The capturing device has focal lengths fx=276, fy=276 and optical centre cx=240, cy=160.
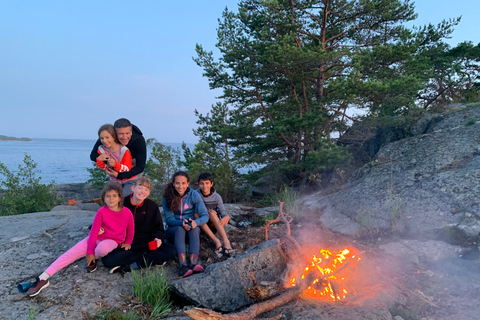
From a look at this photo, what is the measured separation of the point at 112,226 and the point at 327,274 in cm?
288

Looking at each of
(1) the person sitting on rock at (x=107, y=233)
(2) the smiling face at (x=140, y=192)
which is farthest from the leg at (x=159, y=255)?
(2) the smiling face at (x=140, y=192)

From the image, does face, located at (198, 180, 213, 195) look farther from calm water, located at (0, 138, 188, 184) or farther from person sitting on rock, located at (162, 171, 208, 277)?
calm water, located at (0, 138, 188, 184)

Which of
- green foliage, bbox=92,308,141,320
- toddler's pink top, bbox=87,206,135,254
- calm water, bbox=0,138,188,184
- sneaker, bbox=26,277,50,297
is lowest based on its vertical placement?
calm water, bbox=0,138,188,184

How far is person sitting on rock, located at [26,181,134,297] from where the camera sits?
12.2 ft

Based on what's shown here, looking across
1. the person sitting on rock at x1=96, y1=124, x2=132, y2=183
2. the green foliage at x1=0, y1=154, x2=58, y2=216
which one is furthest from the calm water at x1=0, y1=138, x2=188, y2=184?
the person sitting on rock at x1=96, y1=124, x2=132, y2=183

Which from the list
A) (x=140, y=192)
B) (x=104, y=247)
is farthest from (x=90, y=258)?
(x=140, y=192)

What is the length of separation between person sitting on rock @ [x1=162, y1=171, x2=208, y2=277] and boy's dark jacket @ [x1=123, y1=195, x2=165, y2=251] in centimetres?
23

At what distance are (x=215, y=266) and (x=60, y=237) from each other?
3.09m

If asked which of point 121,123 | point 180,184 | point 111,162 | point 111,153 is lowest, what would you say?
point 180,184

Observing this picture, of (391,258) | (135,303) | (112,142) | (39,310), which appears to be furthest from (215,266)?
(391,258)

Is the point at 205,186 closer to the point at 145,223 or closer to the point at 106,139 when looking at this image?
the point at 145,223

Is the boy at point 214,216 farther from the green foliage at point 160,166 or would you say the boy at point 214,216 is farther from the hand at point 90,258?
the green foliage at point 160,166

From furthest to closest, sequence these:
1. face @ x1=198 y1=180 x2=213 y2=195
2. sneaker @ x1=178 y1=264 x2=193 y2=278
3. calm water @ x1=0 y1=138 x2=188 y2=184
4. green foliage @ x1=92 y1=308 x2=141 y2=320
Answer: calm water @ x1=0 y1=138 x2=188 y2=184
face @ x1=198 y1=180 x2=213 y2=195
sneaker @ x1=178 y1=264 x2=193 y2=278
green foliage @ x1=92 y1=308 x2=141 y2=320

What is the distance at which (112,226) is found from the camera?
3816 mm
